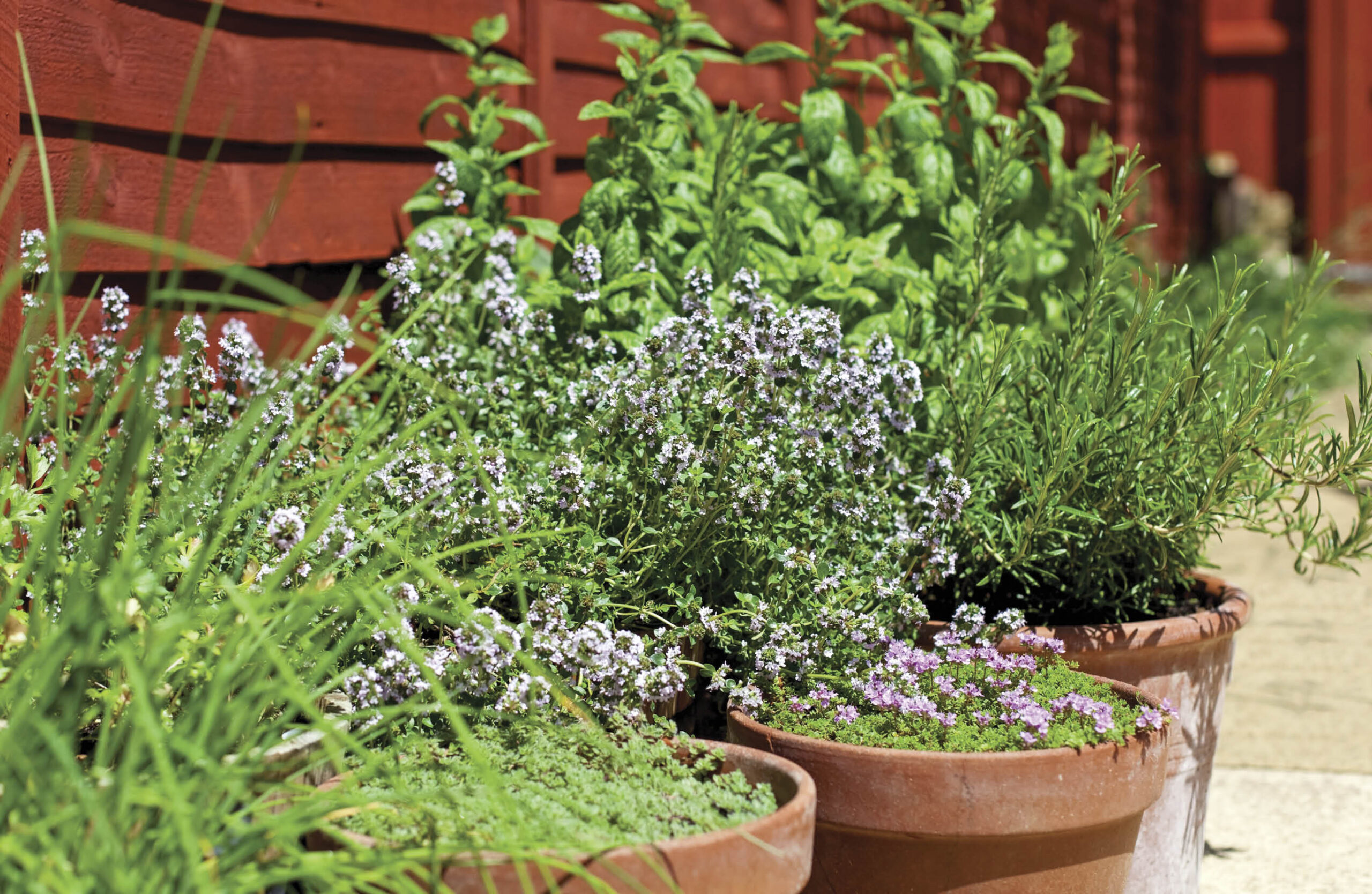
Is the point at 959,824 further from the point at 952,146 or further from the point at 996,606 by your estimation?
the point at 952,146

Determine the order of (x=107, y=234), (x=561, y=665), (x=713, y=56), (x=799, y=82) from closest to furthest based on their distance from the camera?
(x=107, y=234) < (x=561, y=665) < (x=713, y=56) < (x=799, y=82)

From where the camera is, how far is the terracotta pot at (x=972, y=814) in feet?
6.41

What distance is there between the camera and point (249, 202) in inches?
115

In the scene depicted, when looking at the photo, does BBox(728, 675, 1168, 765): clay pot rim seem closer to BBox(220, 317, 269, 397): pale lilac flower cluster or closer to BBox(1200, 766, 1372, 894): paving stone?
BBox(1200, 766, 1372, 894): paving stone

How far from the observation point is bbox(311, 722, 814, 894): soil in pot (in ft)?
5.19

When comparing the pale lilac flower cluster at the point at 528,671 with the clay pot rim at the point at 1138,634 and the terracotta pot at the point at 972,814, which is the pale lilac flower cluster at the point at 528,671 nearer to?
the terracotta pot at the point at 972,814

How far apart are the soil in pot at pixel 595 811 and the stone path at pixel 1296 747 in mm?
1434

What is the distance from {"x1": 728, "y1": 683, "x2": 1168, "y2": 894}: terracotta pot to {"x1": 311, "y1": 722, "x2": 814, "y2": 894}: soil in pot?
158 mm

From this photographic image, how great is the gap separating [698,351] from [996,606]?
0.88 m

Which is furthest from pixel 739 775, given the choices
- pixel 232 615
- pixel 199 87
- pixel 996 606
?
pixel 199 87

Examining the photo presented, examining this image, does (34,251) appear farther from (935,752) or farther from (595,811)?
(935,752)

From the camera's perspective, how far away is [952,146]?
3.36 m

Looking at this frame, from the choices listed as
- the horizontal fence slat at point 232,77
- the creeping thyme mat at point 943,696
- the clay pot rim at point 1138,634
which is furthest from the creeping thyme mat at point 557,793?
the horizontal fence slat at point 232,77

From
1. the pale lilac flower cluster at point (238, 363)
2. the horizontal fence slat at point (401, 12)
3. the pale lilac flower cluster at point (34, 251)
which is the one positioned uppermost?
the horizontal fence slat at point (401, 12)
